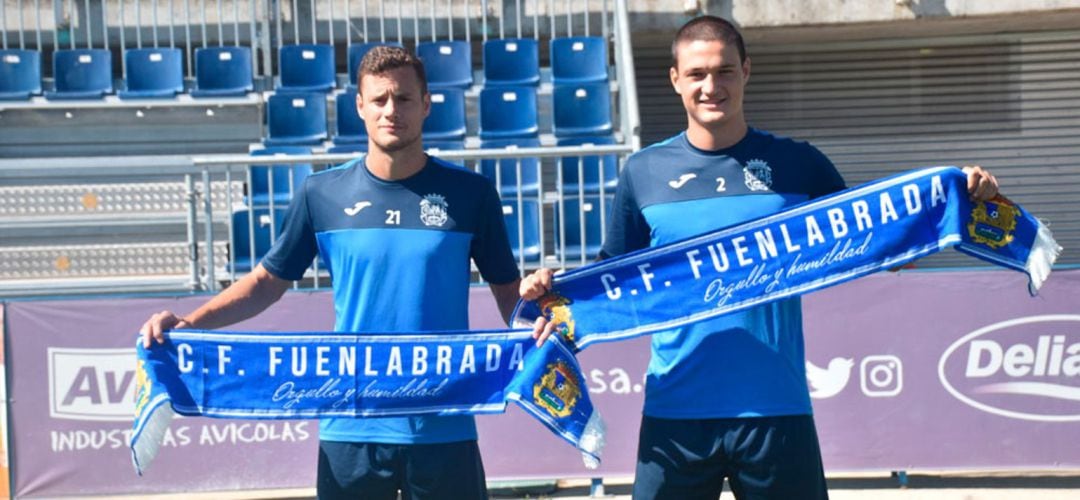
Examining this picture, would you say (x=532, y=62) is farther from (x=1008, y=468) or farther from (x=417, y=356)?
(x=417, y=356)

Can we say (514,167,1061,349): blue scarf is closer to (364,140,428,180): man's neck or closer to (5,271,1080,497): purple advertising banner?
(364,140,428,180): man's neck

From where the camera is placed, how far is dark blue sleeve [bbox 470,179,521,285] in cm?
409

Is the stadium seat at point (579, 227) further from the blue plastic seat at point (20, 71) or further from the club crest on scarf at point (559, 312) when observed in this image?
the blue plastic seat at point (20, 71)

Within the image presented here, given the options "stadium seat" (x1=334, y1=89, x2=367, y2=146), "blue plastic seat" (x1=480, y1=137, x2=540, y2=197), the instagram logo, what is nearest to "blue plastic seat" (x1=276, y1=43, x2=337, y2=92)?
"stadium seat" (x1=334, y1=89, x2=367, y2=146)

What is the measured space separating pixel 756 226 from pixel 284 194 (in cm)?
695

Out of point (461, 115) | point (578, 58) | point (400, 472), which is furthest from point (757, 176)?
→ point (578, 58)

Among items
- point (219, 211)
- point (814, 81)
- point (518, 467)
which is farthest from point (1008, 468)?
point (814, 81)

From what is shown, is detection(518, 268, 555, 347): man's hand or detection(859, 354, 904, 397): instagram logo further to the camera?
Result: detection(859, 354, 904, 397): instagram logo

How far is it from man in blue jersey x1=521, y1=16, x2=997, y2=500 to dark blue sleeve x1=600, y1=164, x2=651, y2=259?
0.05 feet

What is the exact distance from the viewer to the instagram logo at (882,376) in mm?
7828

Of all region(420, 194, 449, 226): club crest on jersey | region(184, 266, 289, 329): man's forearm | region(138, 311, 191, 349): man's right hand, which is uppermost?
region(420, 194, 449, 226): club crest on jersey

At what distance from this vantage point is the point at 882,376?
783 centimetres

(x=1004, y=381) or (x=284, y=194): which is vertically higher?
(x=284, y=194)

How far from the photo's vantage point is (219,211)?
428 inches
